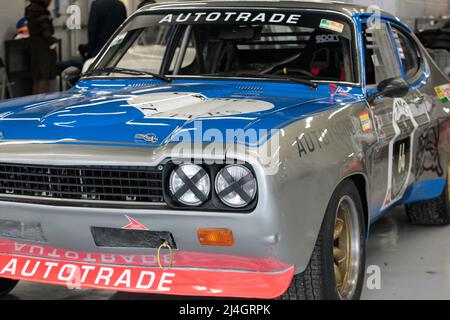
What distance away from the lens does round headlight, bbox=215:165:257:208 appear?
3.25 meters

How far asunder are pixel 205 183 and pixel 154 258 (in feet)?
1.28

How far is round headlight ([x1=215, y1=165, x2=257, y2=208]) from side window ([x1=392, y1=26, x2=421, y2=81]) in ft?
7.21

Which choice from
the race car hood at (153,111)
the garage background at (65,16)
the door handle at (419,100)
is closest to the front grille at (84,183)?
the race car hood at (153,111)

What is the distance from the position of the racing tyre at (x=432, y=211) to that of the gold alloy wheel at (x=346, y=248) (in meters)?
1.82

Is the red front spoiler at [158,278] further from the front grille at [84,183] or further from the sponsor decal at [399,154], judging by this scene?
the sponsor decal at [399,154]

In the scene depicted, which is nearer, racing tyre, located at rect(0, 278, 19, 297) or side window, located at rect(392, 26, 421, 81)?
racing tyre, located at rect(0, 278, 19, 297)

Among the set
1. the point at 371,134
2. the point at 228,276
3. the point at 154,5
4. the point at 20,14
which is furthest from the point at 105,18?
the point at 228,276

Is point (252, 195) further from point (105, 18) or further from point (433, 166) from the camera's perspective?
point (105, 18)

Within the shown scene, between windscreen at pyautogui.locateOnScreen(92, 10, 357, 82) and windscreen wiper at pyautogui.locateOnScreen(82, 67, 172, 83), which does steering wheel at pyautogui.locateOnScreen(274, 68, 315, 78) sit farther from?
windscreen wiper at pyautogui.locateOnScreen(82, 67, 172, 83)

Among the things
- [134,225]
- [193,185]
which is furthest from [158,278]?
[193,185]

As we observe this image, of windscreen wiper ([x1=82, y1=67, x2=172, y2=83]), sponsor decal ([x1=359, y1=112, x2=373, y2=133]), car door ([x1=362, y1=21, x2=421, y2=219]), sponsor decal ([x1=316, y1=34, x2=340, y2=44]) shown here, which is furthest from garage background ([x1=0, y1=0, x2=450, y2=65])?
sponsor decal ([x1=359, y1=112, x2=373, y2=133])

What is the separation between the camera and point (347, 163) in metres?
3.79
